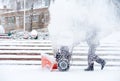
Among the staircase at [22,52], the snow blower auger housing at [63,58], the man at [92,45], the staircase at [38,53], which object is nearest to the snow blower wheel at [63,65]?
the snow blower auger housing at [63,58]

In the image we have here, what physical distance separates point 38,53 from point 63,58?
10.6ft

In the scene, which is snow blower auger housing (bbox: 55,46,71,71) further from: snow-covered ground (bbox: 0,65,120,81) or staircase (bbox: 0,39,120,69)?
staircase (bbox: 0,39,120,69)

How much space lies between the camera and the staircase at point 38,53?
10.6 meters

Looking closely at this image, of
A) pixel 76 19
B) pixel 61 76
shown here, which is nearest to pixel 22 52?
pixel 76 19

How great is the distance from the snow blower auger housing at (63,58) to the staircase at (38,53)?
1376 millimetres

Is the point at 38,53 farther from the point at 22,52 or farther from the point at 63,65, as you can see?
the point at 63,65

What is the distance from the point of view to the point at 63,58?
862cm

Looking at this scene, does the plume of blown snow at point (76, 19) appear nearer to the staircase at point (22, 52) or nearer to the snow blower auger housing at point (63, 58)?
the snow blower auger housing at point (63, 58)

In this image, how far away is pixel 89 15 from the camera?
8.48m

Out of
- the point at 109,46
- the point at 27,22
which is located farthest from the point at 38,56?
the point at 27,22

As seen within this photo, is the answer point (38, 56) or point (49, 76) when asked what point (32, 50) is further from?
point (49, 76)

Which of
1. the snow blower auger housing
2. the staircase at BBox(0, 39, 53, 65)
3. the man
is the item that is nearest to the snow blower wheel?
the snow blower auger housing

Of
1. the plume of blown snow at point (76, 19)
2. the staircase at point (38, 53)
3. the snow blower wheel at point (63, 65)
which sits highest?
the plume of blown snow at point (76, 19)

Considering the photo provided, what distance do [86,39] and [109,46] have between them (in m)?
4.42
